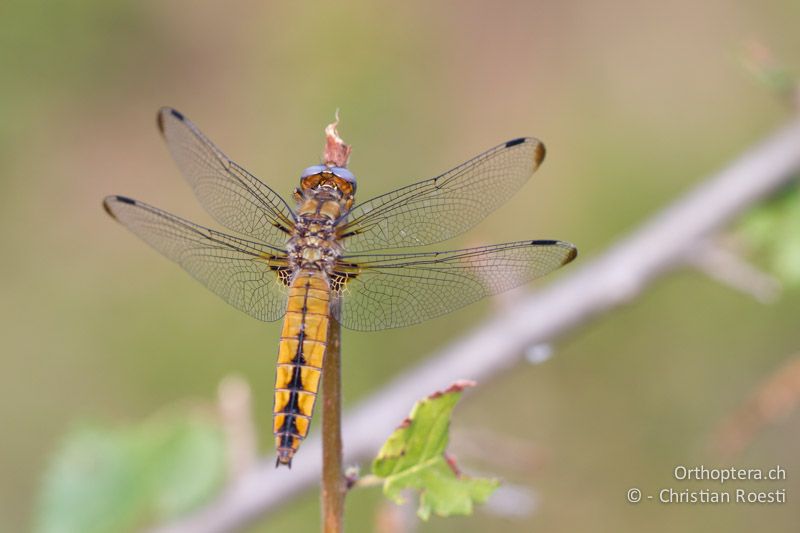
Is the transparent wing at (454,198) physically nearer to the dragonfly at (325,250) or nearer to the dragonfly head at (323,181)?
the dragonfly at (325,250)

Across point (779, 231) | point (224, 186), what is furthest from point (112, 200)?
point (779, 231)

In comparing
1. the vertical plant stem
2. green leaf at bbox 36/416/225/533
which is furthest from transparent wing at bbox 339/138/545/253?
green leaf at bbox 36/416/225/533

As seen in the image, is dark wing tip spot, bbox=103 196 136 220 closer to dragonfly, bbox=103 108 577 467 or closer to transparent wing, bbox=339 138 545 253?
dragonfly, bbox=103 108 577 467

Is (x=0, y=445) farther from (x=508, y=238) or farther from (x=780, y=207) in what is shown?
(x=780, y=207)

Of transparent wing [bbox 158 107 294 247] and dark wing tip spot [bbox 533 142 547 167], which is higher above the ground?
transparent wing [bbox 158 107 294 247]

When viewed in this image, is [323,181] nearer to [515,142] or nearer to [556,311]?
[515,142]

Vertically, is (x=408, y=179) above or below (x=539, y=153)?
above
